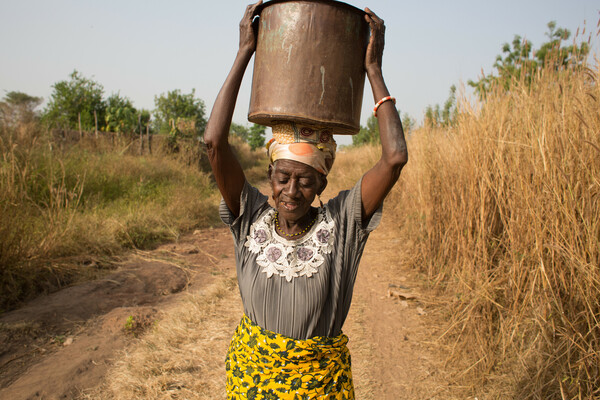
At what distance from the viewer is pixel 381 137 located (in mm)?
1545

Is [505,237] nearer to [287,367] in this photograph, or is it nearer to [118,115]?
[287,367]

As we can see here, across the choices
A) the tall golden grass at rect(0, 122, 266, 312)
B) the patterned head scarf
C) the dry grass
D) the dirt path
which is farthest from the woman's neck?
the tall golden grass at rect(0, 122, 266, 312)

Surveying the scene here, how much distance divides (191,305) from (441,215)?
2.95 m

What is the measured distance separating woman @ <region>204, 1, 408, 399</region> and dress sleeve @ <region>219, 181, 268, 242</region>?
0.08ft

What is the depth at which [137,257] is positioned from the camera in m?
5.60

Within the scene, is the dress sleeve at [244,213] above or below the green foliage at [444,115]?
below

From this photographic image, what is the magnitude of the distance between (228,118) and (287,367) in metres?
1.00

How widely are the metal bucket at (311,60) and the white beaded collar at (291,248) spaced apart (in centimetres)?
45

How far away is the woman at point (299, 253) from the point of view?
1550 millimetres

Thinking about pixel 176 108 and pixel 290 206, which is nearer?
pixel 290 206

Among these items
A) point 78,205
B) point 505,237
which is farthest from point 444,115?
point 78,205

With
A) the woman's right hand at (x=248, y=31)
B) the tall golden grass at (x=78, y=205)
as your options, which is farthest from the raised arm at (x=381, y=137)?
the tall golden grass at (x=78, y=205)

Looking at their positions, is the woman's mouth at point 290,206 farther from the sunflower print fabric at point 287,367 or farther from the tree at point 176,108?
the tree at point 176,108

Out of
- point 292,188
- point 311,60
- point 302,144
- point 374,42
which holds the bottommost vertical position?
point 292,188
